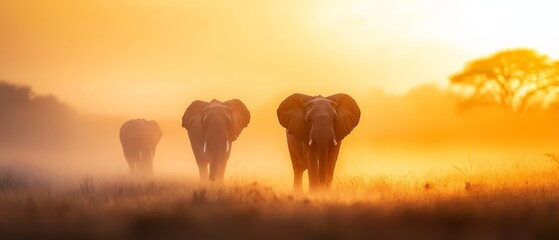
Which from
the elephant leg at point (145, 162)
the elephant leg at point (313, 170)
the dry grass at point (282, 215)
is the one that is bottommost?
the dry grass at point (282, 215)

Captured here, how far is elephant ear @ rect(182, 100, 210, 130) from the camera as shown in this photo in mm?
22438

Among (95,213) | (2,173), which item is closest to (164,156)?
(2,173)

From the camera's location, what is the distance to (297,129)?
731 inches

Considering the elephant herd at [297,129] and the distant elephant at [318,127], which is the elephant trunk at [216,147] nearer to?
the elephant herd at [297,129]

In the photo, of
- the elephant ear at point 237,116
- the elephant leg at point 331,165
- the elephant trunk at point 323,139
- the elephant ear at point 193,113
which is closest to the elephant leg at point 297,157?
the elephant leg at point 331,165

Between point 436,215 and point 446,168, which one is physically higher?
point 446,168

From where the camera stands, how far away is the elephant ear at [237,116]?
22359mm

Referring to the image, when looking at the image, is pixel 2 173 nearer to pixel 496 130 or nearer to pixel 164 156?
pixel 164 156

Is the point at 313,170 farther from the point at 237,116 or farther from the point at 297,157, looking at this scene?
the point at 237,116

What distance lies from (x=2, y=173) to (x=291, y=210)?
44.8 ft

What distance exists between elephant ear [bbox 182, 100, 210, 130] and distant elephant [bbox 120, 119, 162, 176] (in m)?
9.03

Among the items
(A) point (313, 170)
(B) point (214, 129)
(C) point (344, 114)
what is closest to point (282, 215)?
(A) point (313, 170)

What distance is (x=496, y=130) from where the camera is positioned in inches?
1763

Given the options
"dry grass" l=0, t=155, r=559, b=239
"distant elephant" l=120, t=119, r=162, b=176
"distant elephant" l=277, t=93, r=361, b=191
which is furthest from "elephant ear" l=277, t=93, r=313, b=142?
"distant elephant" l=120, t=119, r=162, b=176
